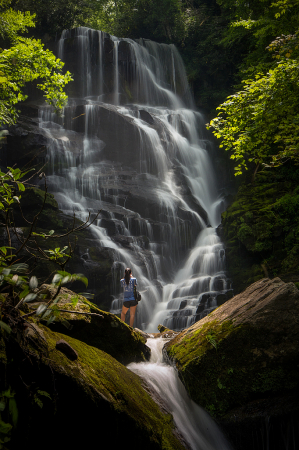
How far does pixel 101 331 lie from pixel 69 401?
75.2 inches

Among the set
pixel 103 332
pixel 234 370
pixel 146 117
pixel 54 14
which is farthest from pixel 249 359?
pixel 54 14

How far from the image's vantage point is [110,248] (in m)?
12.0

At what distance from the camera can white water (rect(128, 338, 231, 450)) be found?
366 cm

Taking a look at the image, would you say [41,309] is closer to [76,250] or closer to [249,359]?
[249,359]

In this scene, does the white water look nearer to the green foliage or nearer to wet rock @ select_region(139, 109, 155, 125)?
the green foliage

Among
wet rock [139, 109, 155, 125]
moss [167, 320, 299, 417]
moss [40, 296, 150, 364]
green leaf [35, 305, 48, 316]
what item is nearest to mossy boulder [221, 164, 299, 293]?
moss [167, 320, 299, 417]

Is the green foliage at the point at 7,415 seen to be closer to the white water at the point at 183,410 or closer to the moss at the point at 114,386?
the moss at the point at 114,386

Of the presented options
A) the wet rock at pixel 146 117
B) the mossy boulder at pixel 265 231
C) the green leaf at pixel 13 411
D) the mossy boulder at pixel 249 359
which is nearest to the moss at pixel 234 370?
the mossy boulder at pixel 249 359

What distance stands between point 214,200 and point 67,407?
18930 mm

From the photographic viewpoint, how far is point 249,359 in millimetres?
4070

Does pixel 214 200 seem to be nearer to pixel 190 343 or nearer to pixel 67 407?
pixel 190 343

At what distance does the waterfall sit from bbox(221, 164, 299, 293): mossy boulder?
0.84 metres

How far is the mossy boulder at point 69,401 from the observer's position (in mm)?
2002

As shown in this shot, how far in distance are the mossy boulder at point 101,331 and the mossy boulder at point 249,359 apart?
82 centimetres
